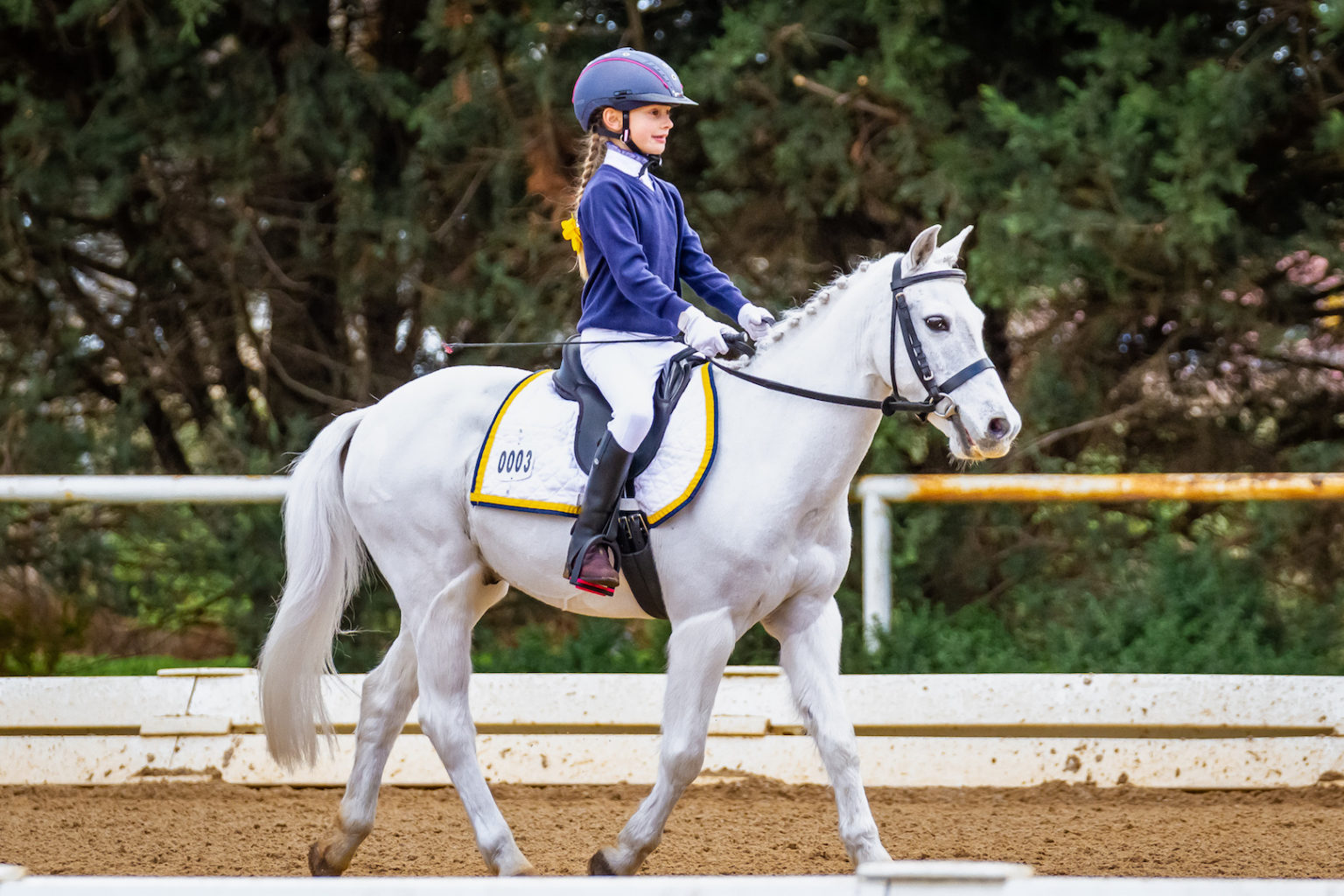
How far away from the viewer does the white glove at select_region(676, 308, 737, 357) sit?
3.58 m

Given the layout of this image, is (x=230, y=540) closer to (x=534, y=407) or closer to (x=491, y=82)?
(x=491, y=82)

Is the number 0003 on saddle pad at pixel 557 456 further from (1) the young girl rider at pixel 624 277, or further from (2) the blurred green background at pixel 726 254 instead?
(2) the blurred green background at pixel 726 254

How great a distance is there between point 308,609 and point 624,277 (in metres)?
1.53

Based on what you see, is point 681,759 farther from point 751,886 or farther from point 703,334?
point 751,886

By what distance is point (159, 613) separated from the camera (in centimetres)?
756

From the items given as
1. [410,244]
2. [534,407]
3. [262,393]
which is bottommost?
[262,393]

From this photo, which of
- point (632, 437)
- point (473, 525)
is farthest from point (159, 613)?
point (632, 437)

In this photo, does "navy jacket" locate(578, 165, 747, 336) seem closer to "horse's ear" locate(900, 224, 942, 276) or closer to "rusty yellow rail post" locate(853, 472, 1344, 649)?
"horse's ear" locate(900, 224, 942, 276)

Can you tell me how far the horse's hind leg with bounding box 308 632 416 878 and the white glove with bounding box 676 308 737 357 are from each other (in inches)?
55.3

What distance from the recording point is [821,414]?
3.65 metres

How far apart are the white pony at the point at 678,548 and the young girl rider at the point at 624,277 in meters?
0.18

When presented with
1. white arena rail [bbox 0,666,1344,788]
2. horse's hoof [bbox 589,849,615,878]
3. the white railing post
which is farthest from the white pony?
the white railing post

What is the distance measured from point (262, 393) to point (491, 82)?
8.06ft

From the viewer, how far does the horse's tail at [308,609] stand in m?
4.32
